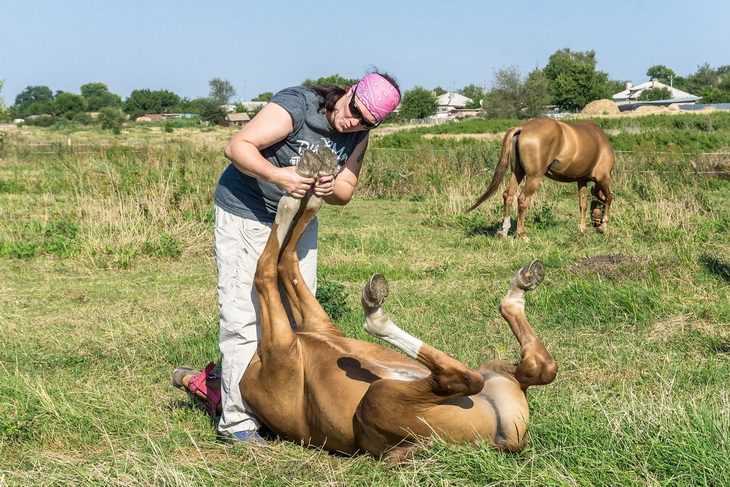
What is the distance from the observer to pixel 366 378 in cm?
304

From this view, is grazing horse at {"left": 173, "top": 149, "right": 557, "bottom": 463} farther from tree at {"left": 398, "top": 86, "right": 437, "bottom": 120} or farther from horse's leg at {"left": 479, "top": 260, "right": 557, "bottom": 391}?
tree at {"left": 398, "top": 86, "right": 437, "bottom": 120}

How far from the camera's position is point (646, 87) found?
116 metres

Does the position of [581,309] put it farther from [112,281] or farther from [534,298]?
[112,281]

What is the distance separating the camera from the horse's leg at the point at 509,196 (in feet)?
33.7

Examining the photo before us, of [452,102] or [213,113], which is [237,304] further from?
[452,102]

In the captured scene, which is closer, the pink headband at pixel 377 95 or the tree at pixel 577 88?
the pink headband at pixel 377 95

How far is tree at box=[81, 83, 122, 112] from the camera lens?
12501cm

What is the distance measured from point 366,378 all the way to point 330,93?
136 centimetres

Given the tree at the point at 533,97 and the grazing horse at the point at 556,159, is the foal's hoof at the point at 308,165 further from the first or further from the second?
the tree at the point at 533,97

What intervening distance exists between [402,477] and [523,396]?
646mm

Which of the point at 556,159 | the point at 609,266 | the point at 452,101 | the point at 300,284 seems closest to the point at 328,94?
the point at 300,284

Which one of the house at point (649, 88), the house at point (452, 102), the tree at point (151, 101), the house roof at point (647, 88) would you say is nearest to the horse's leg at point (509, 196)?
the house at point (649, 88)

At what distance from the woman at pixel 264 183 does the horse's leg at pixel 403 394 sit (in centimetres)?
65

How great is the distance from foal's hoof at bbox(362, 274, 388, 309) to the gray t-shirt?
775mm
